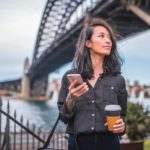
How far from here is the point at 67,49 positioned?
4728cm

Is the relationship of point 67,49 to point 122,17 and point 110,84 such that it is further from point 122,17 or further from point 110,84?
point 110,84

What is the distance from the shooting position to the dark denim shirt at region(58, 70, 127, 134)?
290cm

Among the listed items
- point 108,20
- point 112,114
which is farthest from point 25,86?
point 112,114

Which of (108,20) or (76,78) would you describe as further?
(108,20)

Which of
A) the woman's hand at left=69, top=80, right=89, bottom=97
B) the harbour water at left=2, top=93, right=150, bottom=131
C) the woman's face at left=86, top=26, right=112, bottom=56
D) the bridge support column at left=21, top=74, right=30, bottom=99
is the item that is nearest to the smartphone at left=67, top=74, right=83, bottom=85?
the woman's hand at left=69, top=80, right=89, bottom=97

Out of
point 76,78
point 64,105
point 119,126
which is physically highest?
point 76,78

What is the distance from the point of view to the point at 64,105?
117 inches

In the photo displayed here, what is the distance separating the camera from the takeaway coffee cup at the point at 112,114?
8.82 ft

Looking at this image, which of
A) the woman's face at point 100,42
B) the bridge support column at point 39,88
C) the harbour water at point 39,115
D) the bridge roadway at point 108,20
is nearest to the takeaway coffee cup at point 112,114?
the woman's face at point 100,42

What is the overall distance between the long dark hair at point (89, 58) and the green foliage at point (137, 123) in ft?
26.9

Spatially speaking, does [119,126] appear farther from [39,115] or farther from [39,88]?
[39,88]

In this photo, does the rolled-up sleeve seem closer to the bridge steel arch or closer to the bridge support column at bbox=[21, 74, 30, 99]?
the bridge steel arch

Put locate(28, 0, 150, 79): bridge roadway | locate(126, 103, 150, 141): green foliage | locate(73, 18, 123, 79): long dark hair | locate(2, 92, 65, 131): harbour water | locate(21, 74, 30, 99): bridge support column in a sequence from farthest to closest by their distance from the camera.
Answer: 1. locate(21, 74, 30, 99): bridge support column
2. locate(28, 0, 150, 79): bridge roadway
3. locate(2, 92, 65, 131): harbour water
4. locate(126, 103, 150, 141): green foliage
5. locate(73, 18, 123, 79): long dark hair

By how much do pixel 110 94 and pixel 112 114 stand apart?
0.28 m
